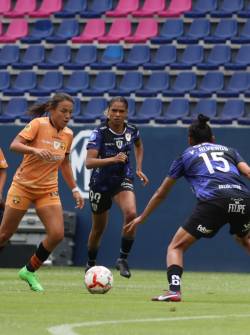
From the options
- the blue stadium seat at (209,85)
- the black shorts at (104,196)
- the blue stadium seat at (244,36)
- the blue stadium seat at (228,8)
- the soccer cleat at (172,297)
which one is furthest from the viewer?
the blue stadium seat at (228,8)

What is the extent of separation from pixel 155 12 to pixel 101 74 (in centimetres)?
210

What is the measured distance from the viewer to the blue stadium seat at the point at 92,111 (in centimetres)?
2180

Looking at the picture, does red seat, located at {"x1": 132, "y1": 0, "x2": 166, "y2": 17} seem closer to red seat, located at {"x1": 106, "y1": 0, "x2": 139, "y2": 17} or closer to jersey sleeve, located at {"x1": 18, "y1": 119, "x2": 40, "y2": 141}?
red seat, located at {"x1": 106, "y1": 0, "x2": 139, "y2": 17}

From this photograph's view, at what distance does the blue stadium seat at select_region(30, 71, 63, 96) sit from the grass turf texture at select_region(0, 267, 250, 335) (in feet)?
29.6

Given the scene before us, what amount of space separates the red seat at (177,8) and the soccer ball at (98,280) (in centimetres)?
1294

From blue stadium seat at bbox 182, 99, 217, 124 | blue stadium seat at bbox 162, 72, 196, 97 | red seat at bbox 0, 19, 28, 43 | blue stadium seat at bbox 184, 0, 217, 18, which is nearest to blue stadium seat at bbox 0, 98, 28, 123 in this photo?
red seat at bbox 0, 19, 28, 43

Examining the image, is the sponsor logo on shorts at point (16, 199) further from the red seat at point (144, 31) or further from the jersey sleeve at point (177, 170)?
the red seat at point (144, 31)

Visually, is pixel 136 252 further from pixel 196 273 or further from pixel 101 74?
pixel 101 74

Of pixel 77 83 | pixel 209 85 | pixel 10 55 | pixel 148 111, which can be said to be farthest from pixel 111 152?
pixel 10 55

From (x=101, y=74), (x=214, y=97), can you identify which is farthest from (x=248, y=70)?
(x=101, y=74)

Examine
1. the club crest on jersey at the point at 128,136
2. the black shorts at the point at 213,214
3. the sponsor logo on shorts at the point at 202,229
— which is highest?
the club crest on jersey at the point at 128,136

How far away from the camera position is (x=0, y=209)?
1759 cm

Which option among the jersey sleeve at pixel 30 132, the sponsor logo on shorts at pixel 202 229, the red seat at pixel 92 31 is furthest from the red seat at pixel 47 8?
the sponsor logo on shorts at pixel 202 229

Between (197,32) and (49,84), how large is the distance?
3186 mm
